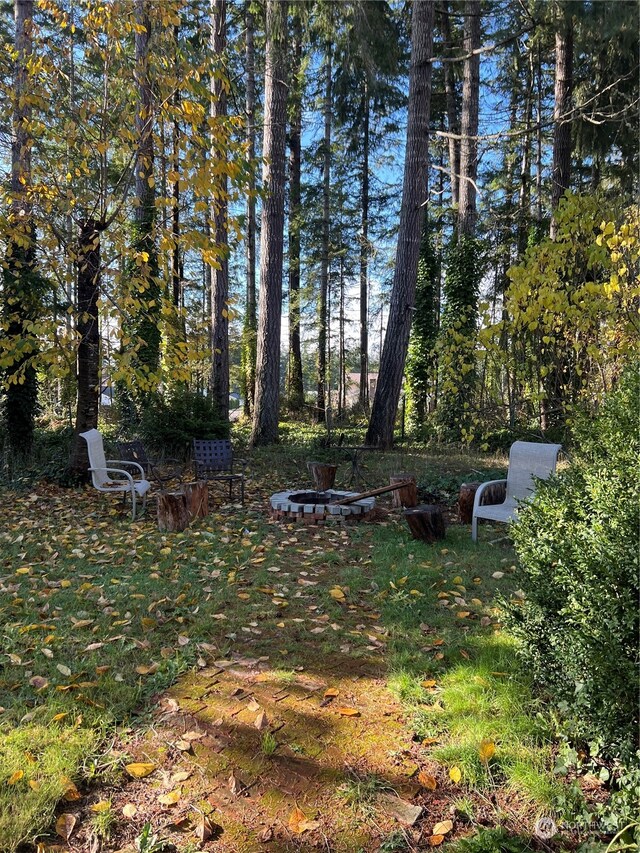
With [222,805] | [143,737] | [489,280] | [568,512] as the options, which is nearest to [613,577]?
[568,512]

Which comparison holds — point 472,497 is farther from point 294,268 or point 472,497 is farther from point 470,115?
point 294,268

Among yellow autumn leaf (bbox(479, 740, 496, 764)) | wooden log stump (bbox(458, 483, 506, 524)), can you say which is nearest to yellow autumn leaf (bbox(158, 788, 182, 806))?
yellow autumn leaf (bbox(479, 740, 496, 764))

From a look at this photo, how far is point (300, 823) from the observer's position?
1904 millimetres

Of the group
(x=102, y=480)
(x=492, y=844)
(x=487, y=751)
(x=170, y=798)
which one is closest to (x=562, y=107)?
(x=102, y=480)

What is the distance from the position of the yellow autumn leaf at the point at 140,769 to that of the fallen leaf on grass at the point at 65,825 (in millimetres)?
246

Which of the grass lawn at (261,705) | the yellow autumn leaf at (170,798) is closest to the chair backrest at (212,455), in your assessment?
the grass lawn at (261,705)

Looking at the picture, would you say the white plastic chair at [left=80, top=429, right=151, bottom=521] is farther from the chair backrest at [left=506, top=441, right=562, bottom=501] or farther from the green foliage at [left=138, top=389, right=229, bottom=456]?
the chair backrest at [left=506, top=441, right=562, bottom=501]

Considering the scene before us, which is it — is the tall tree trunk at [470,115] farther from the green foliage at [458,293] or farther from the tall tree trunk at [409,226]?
the tall tree trunk at [409,226]

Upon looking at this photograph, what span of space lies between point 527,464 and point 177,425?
6.59 meters

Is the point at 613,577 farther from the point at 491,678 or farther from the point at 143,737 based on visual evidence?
the point at 143,737

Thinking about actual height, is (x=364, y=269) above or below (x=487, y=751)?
above

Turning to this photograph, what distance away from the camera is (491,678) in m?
2.68

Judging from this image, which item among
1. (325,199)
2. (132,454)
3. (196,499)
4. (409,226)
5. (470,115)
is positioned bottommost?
(196,499)

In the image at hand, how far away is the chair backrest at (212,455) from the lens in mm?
7879
